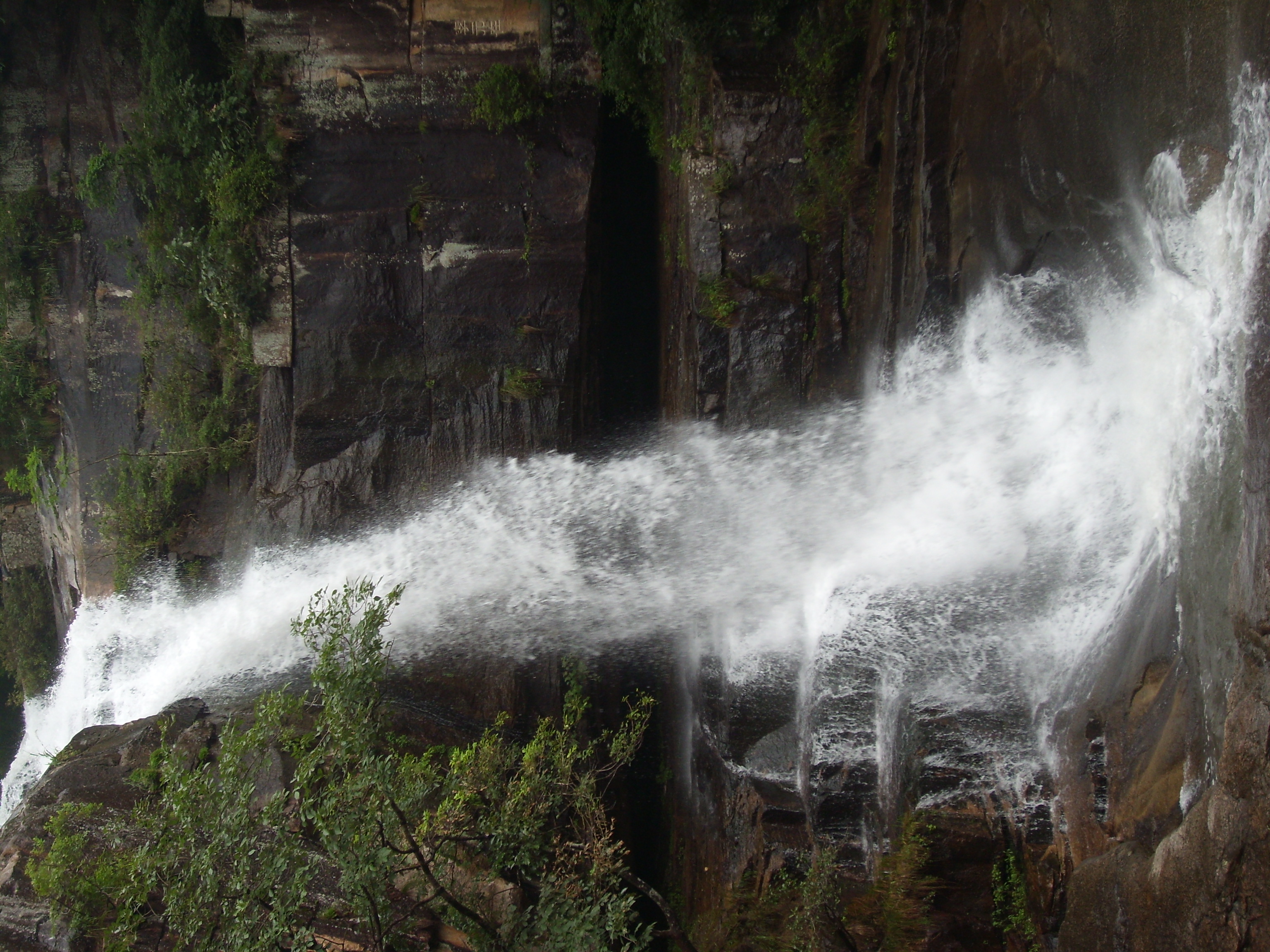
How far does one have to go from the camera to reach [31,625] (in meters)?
12.4

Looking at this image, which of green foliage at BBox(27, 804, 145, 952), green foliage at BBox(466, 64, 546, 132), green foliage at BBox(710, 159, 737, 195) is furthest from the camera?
green foliage at BBox(466, 64, 546, 132)

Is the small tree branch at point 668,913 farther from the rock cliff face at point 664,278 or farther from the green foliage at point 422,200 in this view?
the green foliage at point 422,200

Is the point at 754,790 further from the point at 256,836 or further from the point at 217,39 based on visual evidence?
the point at 217,39

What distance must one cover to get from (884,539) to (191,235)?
29.6ft

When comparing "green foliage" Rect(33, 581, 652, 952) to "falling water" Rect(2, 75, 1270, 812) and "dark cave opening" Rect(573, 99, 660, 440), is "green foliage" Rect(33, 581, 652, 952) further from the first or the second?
"dark cave opening" Rect(573, 99, 660, 440)

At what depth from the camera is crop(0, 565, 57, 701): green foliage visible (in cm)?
1240

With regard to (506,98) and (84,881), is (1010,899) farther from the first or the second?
(506,98)

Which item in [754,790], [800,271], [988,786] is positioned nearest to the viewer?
[988,786]

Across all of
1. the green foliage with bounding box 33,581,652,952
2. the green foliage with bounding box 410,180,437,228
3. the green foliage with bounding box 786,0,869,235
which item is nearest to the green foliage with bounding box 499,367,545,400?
the green foliage with bounding box 410,180,437,228

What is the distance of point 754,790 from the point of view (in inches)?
326

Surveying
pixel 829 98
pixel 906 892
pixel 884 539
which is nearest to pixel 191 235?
pixel 829 98

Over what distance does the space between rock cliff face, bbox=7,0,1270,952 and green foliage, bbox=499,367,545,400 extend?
Answer: 0.18 feet

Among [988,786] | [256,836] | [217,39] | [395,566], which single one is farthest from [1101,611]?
[217,39]

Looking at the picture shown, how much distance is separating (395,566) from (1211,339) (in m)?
8.41
